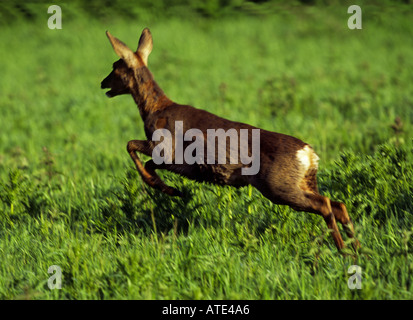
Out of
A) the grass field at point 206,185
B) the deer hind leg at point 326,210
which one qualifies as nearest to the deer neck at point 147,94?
the grass field at point 206,185

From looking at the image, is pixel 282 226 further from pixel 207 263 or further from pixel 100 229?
pixel 100 229

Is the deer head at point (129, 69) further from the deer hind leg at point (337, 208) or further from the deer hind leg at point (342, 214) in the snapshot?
the deer hind leg at point (342, 214)

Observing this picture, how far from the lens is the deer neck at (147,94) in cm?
425

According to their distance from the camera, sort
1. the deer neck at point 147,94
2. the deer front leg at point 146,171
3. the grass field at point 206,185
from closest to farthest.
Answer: the grass field at point 206,185 → the deer front leg at point 146,171 → the deer neck at point 147,94

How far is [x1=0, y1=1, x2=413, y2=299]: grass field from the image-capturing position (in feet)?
11.5

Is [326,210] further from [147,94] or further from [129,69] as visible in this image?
[129,69]

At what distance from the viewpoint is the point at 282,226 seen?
4152mm

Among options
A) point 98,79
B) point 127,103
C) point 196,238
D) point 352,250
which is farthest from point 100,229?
point 98,79

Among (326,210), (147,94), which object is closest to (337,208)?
(326,210)

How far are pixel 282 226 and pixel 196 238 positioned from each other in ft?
2.24

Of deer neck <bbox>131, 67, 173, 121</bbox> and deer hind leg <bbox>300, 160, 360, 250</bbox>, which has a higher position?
deer neck <bbox>131, 67, 173, 121</bbox>

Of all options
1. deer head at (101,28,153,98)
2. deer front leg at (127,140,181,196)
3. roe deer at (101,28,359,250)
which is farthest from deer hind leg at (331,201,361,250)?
deer head at (101,28,153,98)

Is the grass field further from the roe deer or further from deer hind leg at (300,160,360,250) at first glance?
the roe deer

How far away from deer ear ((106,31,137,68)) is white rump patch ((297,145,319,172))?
1536 mm
